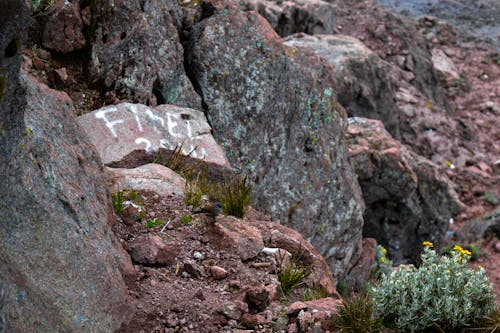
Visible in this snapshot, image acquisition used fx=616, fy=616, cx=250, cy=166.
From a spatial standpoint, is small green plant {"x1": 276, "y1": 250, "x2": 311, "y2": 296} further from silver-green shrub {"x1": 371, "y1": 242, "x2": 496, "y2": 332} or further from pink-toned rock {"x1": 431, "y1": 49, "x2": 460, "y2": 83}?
pink-toned rock {"x1": 431, "y1": 49, "x2": 460, "y2": 83}

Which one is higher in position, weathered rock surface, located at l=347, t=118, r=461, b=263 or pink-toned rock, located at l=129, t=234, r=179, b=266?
pink-toned rock, located at l=129, t=234, r=179, b=266

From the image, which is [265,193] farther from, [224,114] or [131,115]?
[131,115]

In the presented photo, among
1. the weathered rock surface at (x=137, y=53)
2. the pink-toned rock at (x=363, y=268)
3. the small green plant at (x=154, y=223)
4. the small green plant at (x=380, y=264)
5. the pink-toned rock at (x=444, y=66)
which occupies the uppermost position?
the weathered rock surface at (x=137, y=53)

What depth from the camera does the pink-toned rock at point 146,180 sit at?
6277 millimetres

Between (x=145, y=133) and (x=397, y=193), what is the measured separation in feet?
25.7

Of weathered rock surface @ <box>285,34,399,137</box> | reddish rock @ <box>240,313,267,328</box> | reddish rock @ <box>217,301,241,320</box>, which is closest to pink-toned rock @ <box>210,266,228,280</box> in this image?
reddish rock @ <box>217,301,241,320</box>

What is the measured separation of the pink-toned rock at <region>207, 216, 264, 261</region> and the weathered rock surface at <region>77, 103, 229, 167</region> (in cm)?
173

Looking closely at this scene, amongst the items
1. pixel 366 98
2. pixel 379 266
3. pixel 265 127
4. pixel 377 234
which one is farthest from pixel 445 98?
pixel 265 127

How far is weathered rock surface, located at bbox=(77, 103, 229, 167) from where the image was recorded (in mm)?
7348

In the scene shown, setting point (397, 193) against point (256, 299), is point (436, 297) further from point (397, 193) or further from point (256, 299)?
point (397, 193)

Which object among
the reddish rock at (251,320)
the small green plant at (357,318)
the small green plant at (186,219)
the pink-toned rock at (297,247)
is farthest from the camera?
the pink-toned rock at (297,247)

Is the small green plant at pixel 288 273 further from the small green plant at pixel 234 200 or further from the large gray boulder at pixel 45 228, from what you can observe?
the large gray boulder at pixel 45 228

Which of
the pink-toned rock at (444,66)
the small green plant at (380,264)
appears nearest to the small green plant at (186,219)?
the small green plant at (380,264)

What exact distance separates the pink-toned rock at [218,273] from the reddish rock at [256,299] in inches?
15.4
